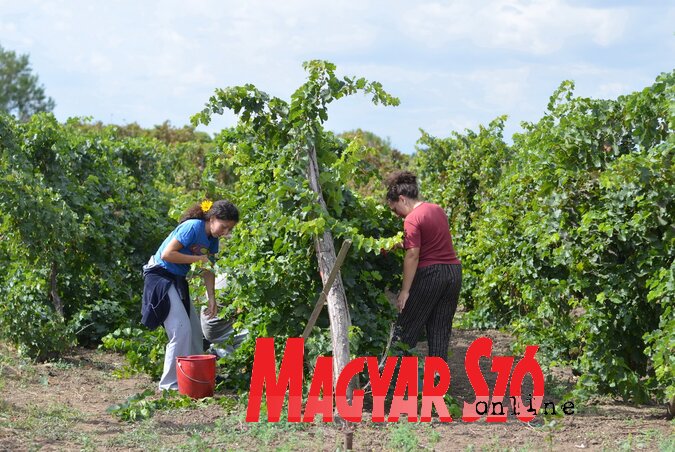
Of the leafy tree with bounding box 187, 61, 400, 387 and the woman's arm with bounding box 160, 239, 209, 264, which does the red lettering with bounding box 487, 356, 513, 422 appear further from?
the woman's arm with bounding box 160, 239, 209, 264

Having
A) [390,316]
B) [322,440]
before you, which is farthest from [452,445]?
[390,316]

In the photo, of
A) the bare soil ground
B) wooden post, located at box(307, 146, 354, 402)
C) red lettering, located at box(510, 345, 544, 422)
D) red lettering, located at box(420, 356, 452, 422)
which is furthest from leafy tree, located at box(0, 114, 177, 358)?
red lettering, located at box(510, 345, 544, 422)

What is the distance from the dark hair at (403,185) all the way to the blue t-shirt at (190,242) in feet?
4.76

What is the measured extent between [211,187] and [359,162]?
1.44m

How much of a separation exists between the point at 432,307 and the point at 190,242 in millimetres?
1860

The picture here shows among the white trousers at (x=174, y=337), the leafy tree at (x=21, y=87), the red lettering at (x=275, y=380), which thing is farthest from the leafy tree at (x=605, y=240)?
the leafy tree at (x=21, y=87)

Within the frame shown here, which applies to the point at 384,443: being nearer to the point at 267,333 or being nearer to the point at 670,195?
the point at 267,333

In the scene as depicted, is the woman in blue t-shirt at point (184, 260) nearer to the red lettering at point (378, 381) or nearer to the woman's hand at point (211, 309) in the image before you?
the woman's hand at point (211, 309)

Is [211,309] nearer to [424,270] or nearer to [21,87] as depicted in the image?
[424,270]

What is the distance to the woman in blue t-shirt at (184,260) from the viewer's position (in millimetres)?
6418

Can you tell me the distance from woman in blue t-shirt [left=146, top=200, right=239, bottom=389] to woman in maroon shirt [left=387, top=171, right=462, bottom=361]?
1268mm

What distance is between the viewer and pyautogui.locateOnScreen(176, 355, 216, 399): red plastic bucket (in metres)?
6.28

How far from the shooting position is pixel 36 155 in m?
9.03

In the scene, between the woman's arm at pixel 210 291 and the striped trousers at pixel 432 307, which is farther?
the woman's arm at pixel 210 291
